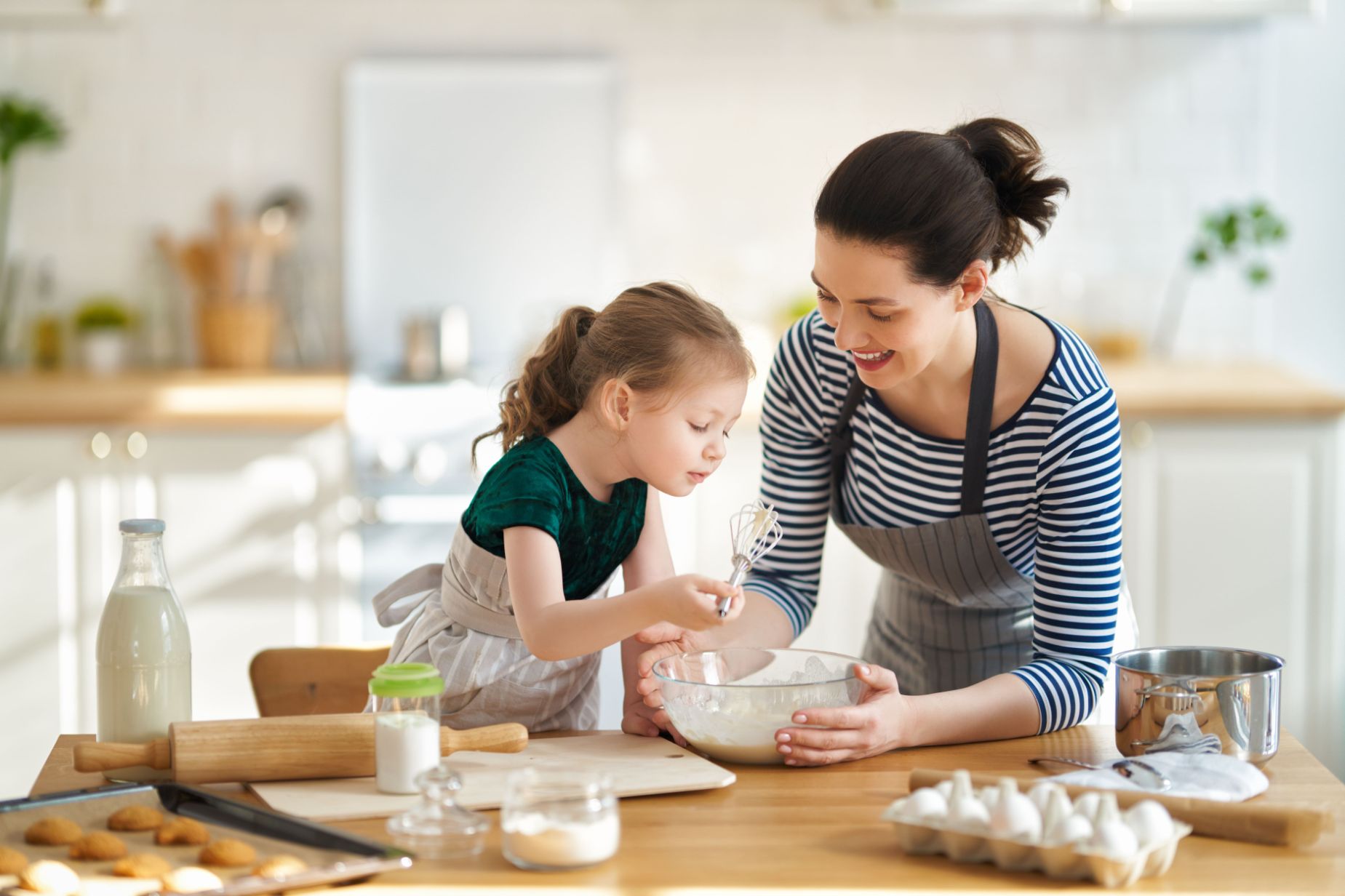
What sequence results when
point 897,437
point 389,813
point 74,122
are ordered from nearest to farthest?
point 389,813
point 897,437
point 74,122

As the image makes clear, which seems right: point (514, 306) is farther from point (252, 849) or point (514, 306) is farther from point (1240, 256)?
point (252, 849)

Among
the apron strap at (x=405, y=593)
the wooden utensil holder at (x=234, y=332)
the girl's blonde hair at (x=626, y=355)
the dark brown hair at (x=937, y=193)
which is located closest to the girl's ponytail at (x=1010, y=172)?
the dark brown hair at (x=937, y=193)

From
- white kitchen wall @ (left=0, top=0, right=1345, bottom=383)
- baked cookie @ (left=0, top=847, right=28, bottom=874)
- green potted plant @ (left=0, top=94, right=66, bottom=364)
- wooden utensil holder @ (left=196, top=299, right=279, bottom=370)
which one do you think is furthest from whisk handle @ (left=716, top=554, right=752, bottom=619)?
green potted plant @ (left=0, top=94, right=66, bottom=364)

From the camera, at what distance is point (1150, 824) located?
47.5 inches

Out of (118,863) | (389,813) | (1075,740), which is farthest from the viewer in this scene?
(1075,740)

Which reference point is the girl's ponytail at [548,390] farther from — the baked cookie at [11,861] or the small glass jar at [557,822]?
the baked cookie at [11,861]

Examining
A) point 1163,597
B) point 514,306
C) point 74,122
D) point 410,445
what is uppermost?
point 74,122

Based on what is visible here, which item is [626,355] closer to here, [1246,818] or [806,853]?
[806,853]

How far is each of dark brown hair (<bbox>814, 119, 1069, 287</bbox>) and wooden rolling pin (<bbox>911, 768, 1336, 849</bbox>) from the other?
644mm

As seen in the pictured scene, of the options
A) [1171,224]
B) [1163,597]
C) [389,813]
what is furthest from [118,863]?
[1171,224]

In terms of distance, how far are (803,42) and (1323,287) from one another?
1572mm

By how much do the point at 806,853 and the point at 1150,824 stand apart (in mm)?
290

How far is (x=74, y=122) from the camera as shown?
3.87 meters

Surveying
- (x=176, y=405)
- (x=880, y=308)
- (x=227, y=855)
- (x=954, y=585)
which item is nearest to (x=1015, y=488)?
(x=954, y=585)
